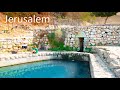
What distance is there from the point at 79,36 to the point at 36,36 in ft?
4.41

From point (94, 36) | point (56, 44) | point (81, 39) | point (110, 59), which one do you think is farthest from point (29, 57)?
point (110, 59)

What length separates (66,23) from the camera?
26.0 feet

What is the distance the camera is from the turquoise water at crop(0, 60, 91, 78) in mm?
6984

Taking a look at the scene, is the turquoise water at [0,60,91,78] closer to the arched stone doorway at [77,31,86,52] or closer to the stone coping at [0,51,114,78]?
the stone coping at [0,51,114,78]

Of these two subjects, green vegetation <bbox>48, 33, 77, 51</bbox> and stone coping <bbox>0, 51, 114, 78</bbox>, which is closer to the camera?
stone coping <bbox>0, 51, 114, 78</bbox>

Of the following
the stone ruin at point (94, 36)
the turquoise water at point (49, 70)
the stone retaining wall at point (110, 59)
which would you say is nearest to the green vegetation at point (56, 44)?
the stone ruin at point (94, 36)

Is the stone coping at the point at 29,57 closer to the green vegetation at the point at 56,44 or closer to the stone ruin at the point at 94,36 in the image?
the green vegetation at the point at 56,44

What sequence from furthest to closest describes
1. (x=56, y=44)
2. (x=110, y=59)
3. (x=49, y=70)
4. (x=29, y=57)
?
1. (x=29, y=57)
2. (x=56, y=44)
3. (x=49, y=70)
4. (x=110, y=59)

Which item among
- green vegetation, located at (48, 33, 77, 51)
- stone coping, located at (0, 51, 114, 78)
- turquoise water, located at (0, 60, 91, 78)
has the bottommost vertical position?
turquoise water, located at (0, 60, 91, 78)

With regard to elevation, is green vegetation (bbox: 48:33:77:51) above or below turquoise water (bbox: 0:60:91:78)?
above

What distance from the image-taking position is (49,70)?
7.75m

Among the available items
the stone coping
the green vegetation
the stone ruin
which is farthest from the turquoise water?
the stone ruin

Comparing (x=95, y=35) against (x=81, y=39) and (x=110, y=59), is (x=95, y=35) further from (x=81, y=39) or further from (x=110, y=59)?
(x=110, y=59)
